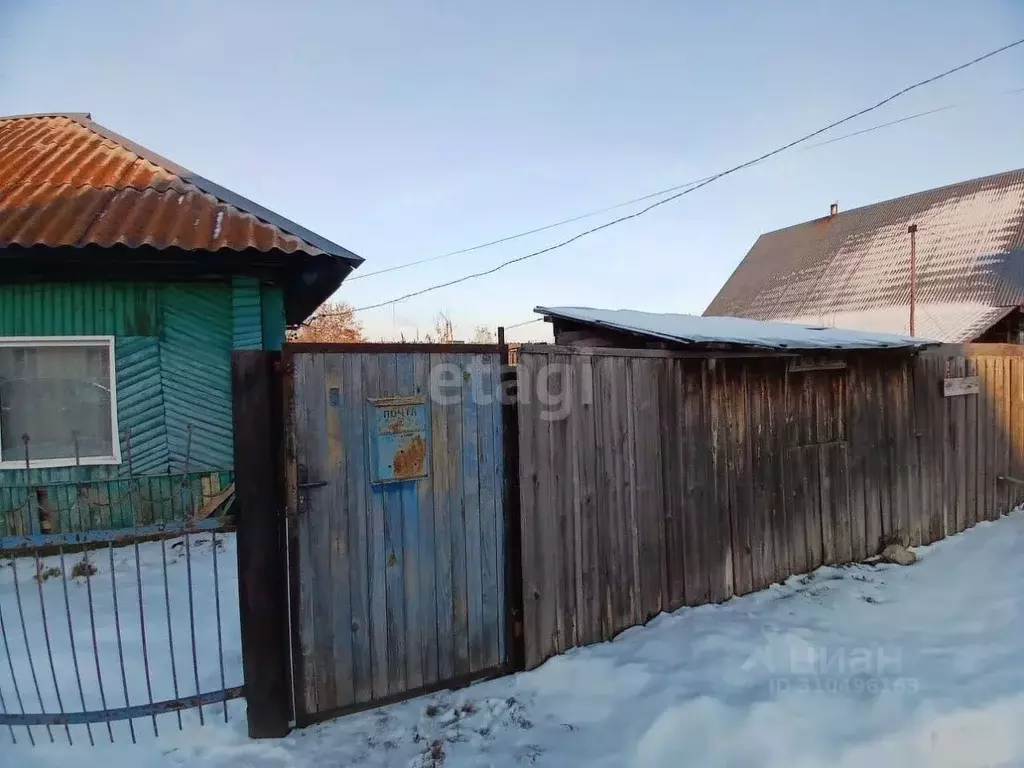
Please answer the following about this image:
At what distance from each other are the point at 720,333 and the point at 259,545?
341 cm

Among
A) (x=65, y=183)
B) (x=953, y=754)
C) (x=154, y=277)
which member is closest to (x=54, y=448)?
(x=154, y=277)

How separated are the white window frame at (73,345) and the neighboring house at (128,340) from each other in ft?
0.04

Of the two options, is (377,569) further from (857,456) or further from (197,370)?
(857,456)

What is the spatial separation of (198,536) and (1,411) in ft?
7.34

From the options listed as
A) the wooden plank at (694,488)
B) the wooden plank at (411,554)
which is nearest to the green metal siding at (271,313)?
the wooden plank at (411,554)

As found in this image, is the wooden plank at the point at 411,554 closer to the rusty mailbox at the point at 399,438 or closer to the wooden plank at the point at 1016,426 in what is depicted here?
the rusty mailbox at the point at 399,438

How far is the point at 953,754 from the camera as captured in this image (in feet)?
8.61

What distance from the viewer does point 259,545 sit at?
2.79 meters

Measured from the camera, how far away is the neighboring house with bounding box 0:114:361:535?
562cm

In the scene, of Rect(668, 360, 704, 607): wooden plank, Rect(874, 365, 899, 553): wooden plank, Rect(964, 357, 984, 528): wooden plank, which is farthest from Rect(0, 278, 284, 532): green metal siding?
Rect(964, 357, 984, 528): wooden plank

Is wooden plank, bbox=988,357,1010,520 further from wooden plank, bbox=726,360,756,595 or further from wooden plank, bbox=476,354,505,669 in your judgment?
wooden plank, bbox=476,354,505,669

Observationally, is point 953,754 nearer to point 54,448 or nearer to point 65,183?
point 54,448

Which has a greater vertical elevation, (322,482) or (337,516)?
(322,482)

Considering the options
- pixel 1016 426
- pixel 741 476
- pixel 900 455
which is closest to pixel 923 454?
pixel 900 455
